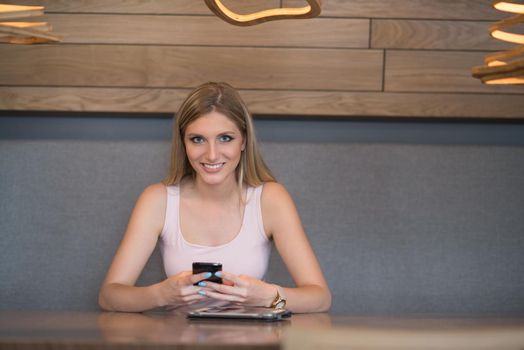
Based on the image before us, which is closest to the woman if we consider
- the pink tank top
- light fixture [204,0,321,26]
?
the pink tank top

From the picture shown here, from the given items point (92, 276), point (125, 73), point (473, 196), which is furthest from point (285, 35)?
point (92, 276)

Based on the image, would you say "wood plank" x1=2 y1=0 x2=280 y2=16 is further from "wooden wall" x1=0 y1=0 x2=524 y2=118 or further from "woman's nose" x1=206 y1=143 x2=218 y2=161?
"woman's nose" x1=206 y1=143 x2=218 y2=161

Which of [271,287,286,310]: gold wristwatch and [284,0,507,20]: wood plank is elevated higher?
[284,0,507,20]: wood plank

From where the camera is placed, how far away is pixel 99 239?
3.11 meters

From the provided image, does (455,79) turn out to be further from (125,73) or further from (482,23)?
(125,73)

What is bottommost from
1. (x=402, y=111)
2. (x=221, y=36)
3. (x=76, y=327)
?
(x=76, y=327)

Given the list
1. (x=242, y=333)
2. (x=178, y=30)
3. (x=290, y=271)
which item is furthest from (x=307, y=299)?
(x=178, y=30)

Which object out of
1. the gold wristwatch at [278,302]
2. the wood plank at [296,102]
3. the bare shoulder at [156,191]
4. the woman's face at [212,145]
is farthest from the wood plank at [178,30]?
the gold wristwatch at [278,302]

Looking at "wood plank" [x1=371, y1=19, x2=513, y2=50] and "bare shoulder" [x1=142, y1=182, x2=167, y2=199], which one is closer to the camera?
"bare shoulder" [x1=142, y1=182, x2=167, y2=199]

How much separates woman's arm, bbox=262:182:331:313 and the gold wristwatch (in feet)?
0.28

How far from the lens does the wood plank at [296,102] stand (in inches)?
124


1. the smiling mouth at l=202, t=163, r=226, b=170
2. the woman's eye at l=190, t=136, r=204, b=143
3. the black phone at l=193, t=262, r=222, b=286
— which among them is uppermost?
the woman's eye at l=190, t=136, r=204, b=143

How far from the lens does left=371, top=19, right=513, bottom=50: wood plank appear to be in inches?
125

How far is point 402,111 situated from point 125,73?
1078 mm
